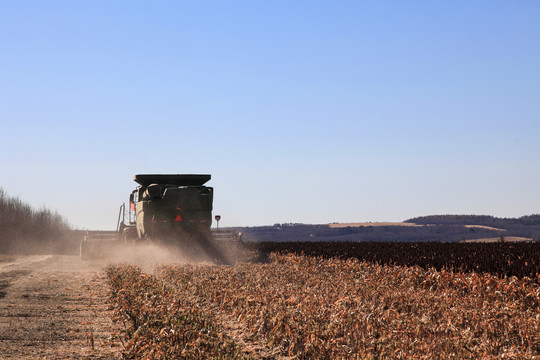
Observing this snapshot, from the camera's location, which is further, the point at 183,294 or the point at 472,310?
the point at 183,294

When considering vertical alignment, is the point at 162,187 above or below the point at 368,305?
above

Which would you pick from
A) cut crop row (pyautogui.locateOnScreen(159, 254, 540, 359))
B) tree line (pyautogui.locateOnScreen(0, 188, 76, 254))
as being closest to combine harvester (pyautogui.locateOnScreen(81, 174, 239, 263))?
cut crop row (pyautogui.locateOnScreen(159, 254, 540, 359))

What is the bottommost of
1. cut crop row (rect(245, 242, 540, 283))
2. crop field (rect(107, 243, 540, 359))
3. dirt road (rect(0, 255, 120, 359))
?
dirt road (rect(0, 255, 120, 359))

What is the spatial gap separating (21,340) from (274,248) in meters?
19.3

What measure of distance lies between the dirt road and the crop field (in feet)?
1.44

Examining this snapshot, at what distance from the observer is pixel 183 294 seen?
14.4 meters

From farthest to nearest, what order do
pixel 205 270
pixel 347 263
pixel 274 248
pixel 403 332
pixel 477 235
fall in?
pixel 477 235, pixel 274 248, pixel 347 263, pixel 205 270, pixel 403 332

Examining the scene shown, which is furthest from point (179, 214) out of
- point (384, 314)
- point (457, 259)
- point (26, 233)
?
point (26, 233)

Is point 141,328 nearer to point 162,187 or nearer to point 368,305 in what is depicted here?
point 368,305

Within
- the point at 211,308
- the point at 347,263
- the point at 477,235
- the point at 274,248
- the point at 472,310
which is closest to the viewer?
the point at 472,310

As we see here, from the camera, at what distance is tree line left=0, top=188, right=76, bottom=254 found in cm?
6238

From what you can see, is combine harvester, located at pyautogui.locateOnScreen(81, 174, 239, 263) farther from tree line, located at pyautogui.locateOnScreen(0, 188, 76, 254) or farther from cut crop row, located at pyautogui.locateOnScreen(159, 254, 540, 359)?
tree line, located at pyautogui.locateOnScreen(0, 188, 76, 254)

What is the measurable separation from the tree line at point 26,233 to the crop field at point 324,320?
46.5 meters

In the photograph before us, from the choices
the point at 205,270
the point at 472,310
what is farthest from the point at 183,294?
the point at 472,310
